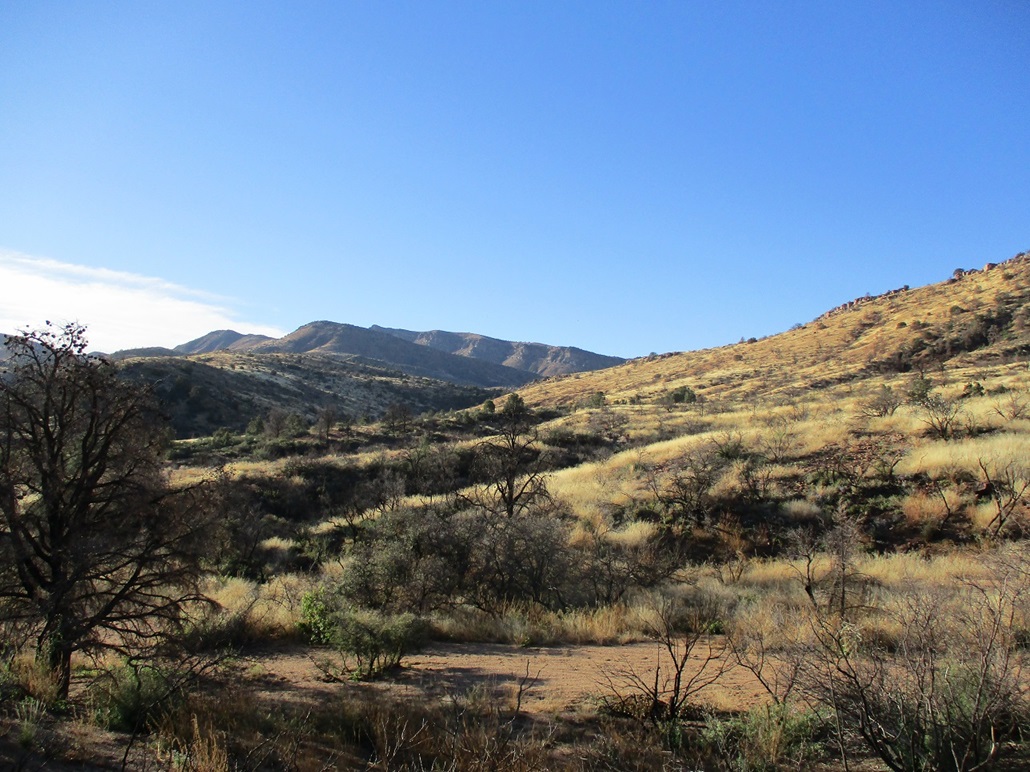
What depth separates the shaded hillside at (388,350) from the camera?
16596 centimetres

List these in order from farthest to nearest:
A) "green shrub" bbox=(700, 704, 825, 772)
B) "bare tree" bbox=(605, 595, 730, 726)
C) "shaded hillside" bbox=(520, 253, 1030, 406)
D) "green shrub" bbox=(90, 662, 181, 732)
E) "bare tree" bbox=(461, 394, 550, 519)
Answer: "shaded hillside" bbox=(520, 253, 1030, 406) < "bare tree" bbox=(461, 394, 550, 519) < "bare tree" bbox=(605, 595, 730, 726) < "green shrub" bbox=(90, 662, 181, 732) < "green shrub" bbox=(700, 704, 825, 772)

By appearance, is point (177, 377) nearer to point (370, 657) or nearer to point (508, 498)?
point (508, 498)

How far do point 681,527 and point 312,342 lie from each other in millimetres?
166904

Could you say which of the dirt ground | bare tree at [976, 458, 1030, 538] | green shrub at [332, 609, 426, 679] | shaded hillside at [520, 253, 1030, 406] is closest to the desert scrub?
green shrub at [332, 609, 426, 679]

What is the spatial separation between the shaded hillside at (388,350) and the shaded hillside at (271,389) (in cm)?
6471

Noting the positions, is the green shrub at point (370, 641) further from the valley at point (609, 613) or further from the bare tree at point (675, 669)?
the bare tree at point (675, 669)

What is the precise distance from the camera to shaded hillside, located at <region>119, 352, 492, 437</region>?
182 ft

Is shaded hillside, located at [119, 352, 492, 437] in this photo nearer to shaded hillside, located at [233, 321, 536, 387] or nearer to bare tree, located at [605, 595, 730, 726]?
bare tree, located at [605, 595, 730, 726]

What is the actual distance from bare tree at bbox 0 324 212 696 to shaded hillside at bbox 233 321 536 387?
151 meters

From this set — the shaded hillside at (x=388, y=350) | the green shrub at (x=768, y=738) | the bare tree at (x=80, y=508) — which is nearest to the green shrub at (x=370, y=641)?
the bare tree at (x=80, y=508)

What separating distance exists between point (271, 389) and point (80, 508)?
6736cm

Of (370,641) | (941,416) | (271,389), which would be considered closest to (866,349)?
(941,416)

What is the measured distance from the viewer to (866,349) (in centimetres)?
5300

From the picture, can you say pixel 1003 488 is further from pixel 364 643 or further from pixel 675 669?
pixel 364 643
